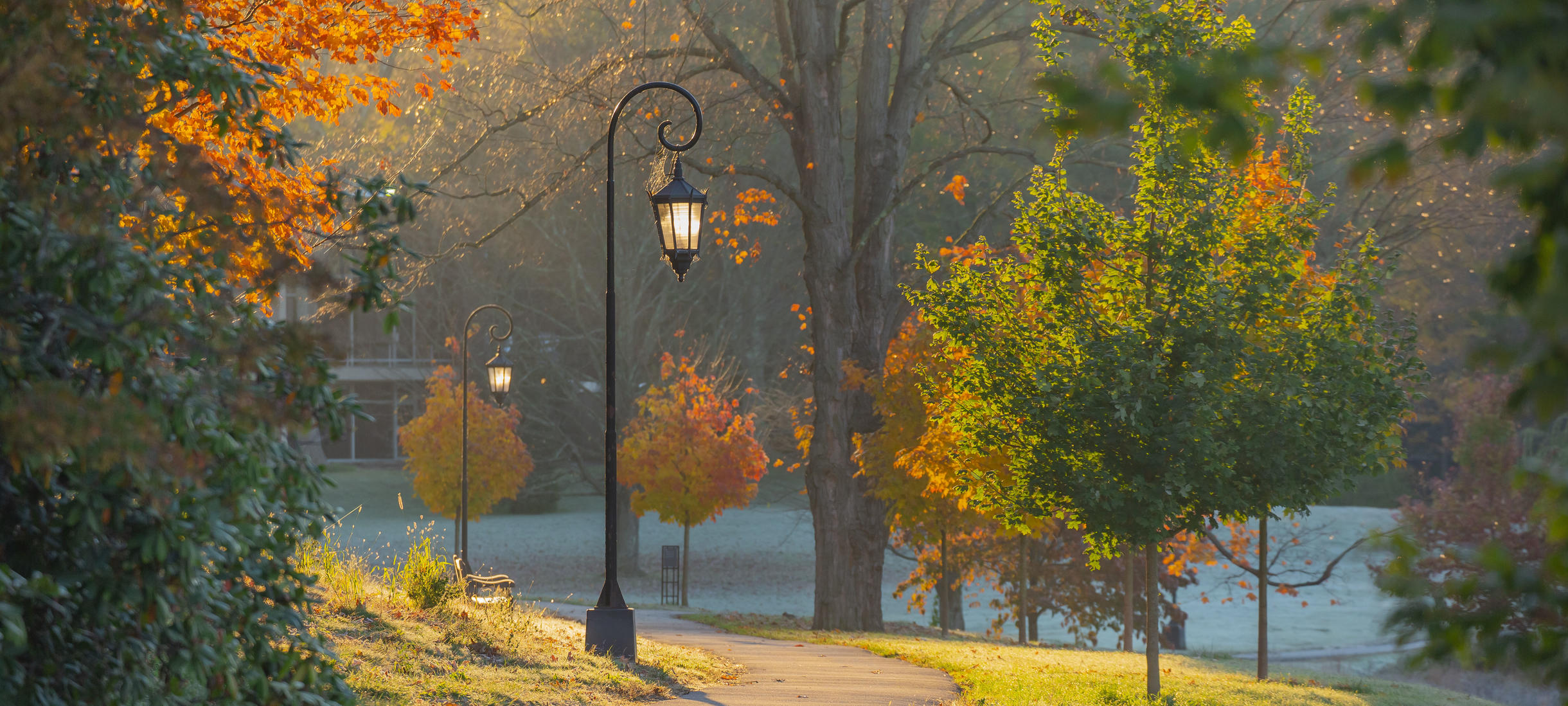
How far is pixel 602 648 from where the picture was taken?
1048 cm

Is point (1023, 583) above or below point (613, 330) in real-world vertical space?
below

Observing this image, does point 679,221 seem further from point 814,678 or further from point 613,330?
point 814,678

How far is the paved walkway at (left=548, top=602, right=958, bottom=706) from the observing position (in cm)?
906

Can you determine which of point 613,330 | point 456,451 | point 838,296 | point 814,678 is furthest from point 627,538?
point 814,678

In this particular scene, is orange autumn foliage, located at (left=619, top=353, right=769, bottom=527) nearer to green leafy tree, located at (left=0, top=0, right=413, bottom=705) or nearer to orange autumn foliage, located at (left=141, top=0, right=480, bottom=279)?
orange autumn foliage, located at (left=141, top=0, right=480, bottom=279)

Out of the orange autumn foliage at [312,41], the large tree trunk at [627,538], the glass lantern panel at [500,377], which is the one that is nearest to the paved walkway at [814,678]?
the orange autumn foliage at [312,41]

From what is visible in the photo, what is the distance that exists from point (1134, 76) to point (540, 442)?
3105 centimetres

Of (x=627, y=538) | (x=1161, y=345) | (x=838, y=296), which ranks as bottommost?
(x=627, y=538)

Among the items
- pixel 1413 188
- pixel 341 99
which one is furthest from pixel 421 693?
pixel 1413 188

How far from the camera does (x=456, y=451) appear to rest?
90.3 ft

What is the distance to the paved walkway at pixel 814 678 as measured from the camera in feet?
29.7

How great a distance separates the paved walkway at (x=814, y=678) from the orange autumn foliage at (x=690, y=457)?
1217 centimetres

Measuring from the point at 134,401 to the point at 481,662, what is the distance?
659cm

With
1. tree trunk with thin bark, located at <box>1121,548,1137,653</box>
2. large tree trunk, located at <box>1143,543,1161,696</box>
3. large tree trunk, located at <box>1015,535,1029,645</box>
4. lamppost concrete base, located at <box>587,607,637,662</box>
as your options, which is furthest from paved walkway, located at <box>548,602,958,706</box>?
large tree trunk, located at <box>1015,535,1029,645</box>
